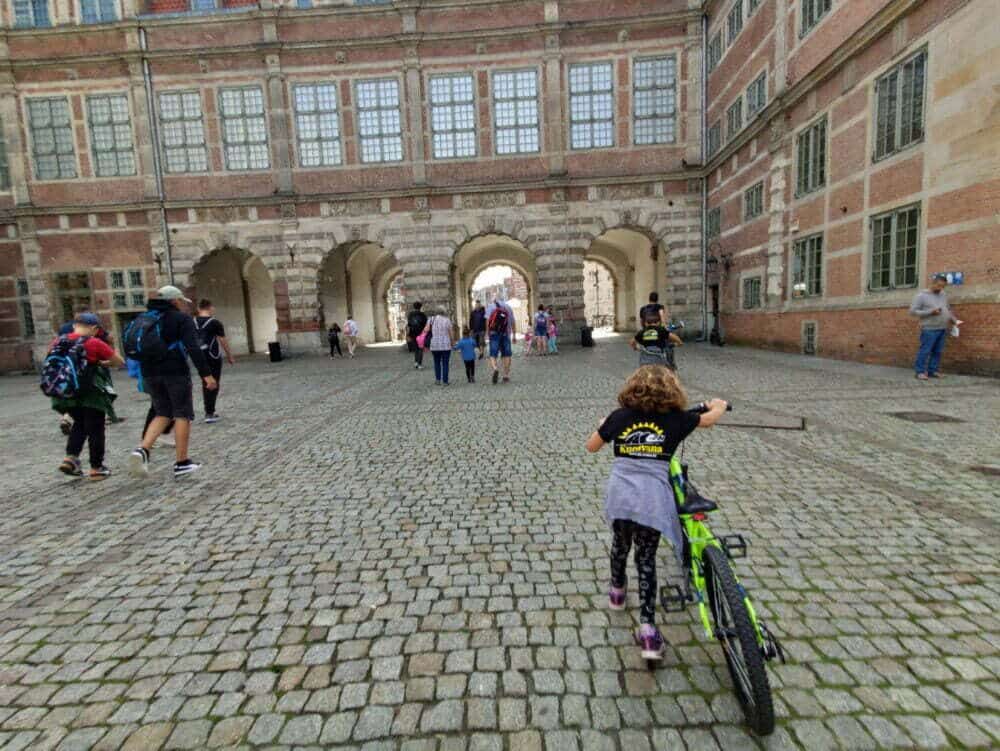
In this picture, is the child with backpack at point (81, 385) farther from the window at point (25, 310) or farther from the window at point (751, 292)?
the window at point (25, 310)

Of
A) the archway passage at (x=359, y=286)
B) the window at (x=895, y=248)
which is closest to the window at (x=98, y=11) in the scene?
the archway passage at (x=359, y=286)

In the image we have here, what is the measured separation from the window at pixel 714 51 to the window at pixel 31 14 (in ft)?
83.9

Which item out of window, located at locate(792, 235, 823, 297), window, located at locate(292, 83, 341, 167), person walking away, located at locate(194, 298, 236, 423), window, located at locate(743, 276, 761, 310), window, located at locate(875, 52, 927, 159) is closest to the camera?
person walking away, located at locate(194, 298, 236, 423)

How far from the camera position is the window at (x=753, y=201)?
16.4 metres

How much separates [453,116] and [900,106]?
15.1 metres

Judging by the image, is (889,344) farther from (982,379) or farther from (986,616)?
(986,616)

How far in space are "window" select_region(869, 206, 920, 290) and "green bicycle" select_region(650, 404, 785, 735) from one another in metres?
11.4

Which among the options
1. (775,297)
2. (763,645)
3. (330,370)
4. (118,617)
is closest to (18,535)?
(118,617)

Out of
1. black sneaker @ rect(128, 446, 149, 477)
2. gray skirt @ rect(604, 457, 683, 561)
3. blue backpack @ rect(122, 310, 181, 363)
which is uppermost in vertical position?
blue backpack @ rect(122, 310, 181, 363)

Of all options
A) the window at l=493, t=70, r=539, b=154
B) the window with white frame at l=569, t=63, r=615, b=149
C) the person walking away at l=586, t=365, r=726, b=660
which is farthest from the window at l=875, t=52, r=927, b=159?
the window at l=493, t=70, r=539, b=154

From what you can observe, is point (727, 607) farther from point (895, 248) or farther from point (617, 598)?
point (895, 248)

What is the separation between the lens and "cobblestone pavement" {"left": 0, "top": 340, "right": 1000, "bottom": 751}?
83.0 inches

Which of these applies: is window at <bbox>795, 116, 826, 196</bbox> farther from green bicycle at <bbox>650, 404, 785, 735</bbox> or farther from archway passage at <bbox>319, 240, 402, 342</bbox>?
archway passage at <bbox>319, 240, 402, 342</bbox>

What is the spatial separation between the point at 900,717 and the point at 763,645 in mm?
636
